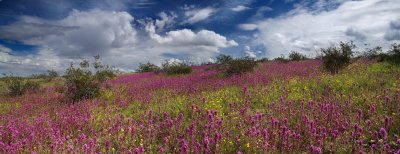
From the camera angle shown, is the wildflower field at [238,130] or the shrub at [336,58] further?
the shrub at [336,58]

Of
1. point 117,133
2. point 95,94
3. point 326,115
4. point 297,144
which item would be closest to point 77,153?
point 117,133

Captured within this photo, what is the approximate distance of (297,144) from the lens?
14.8ft

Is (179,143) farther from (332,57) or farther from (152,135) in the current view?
(332,57)

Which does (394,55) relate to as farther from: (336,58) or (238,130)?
(238,130)

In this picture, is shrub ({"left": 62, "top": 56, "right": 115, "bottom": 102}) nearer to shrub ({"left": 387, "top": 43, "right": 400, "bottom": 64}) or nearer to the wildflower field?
the wildflower field

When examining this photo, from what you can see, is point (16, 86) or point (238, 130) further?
point (16, 86)

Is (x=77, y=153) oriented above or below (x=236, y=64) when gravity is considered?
below

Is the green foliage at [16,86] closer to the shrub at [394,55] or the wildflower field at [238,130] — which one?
the wildflower field at [238,130]

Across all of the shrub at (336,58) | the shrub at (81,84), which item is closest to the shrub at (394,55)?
the shrub at (336,58)

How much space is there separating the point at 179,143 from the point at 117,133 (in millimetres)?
1328

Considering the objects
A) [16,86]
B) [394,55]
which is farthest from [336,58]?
[16,86]

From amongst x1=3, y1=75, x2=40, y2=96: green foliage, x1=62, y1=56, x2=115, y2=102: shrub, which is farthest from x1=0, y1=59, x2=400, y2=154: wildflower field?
x1=3, y1=75, x2=40, y2=96: green foliage

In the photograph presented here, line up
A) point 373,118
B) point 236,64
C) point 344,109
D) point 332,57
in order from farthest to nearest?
point 236,64 → point 332,57 → point 344,109 → point 373,118

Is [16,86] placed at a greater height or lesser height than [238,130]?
greater
